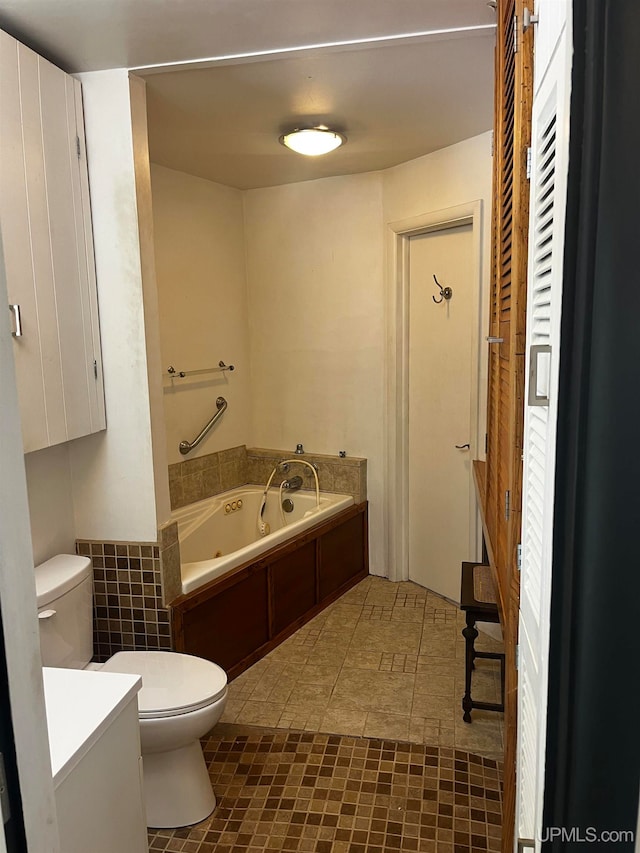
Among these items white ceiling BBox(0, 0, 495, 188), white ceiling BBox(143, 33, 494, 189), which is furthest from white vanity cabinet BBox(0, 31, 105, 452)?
white ceiling BBox(143, 33, 494, 189)

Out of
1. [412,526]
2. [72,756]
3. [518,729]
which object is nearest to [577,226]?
[518,729]

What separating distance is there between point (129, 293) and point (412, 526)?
2316mm

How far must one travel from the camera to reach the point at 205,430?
395cm

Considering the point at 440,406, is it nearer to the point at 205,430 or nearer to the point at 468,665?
the point at 205,430

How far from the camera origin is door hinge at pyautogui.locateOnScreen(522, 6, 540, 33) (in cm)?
113

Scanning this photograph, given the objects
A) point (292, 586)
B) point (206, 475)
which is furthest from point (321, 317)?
point (292, 586)

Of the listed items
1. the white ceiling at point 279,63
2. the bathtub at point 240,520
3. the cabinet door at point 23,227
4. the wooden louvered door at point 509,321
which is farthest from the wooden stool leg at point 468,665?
the white ceiling at point 279,63

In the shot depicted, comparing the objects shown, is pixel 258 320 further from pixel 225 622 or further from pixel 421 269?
pixel 225 622

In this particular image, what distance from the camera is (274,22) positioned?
1922 mm

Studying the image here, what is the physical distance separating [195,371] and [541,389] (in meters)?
3.15

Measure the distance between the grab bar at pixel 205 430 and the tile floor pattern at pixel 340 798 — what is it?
170 centimetres

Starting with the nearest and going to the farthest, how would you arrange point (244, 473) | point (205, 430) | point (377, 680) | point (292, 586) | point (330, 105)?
point (330, 105) → point (377, 680) → point (292, 586) → point (205, 430) → point (244, 473)

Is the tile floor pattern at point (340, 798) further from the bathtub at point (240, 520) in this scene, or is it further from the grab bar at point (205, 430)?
the grab bar at point (205, 430)

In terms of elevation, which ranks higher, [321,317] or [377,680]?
[321,317]
